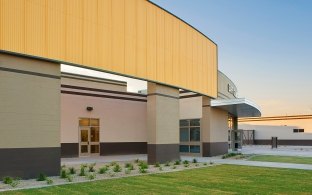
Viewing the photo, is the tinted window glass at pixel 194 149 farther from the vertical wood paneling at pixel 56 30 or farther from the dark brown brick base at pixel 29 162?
the vertical wood paneling at pixel 56 30

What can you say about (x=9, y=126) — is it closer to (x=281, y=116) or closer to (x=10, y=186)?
(x=10, y=186)

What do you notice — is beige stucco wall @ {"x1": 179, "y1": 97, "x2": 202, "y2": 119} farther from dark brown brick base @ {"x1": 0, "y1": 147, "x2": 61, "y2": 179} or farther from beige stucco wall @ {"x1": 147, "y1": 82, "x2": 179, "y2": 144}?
dark brown brick base @ {"x1": 0, "y1": 147, "x2": 61, "y2": 179}

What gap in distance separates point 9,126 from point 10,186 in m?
2.40

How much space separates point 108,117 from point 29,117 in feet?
50.8

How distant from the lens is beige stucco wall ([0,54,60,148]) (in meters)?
13.1

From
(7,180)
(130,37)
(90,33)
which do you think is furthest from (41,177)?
(130,37)

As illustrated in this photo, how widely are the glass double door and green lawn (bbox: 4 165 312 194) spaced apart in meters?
13.3

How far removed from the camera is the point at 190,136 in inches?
1155

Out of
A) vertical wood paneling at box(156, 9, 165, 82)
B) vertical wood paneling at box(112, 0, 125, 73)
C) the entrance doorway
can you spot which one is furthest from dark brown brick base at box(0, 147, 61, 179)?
the entrance doorway

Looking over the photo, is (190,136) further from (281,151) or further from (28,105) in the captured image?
(28,105)

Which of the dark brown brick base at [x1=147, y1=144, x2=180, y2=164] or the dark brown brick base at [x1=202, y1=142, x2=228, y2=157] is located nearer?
the dark brown brick base at [x1=147, y1=144, x2=180, y2=164]

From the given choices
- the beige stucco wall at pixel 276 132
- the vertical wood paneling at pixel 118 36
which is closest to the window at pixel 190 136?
the vertical wood paneling at pixel 118 36

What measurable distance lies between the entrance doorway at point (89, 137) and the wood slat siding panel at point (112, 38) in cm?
880

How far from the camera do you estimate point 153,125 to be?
20656 mm
